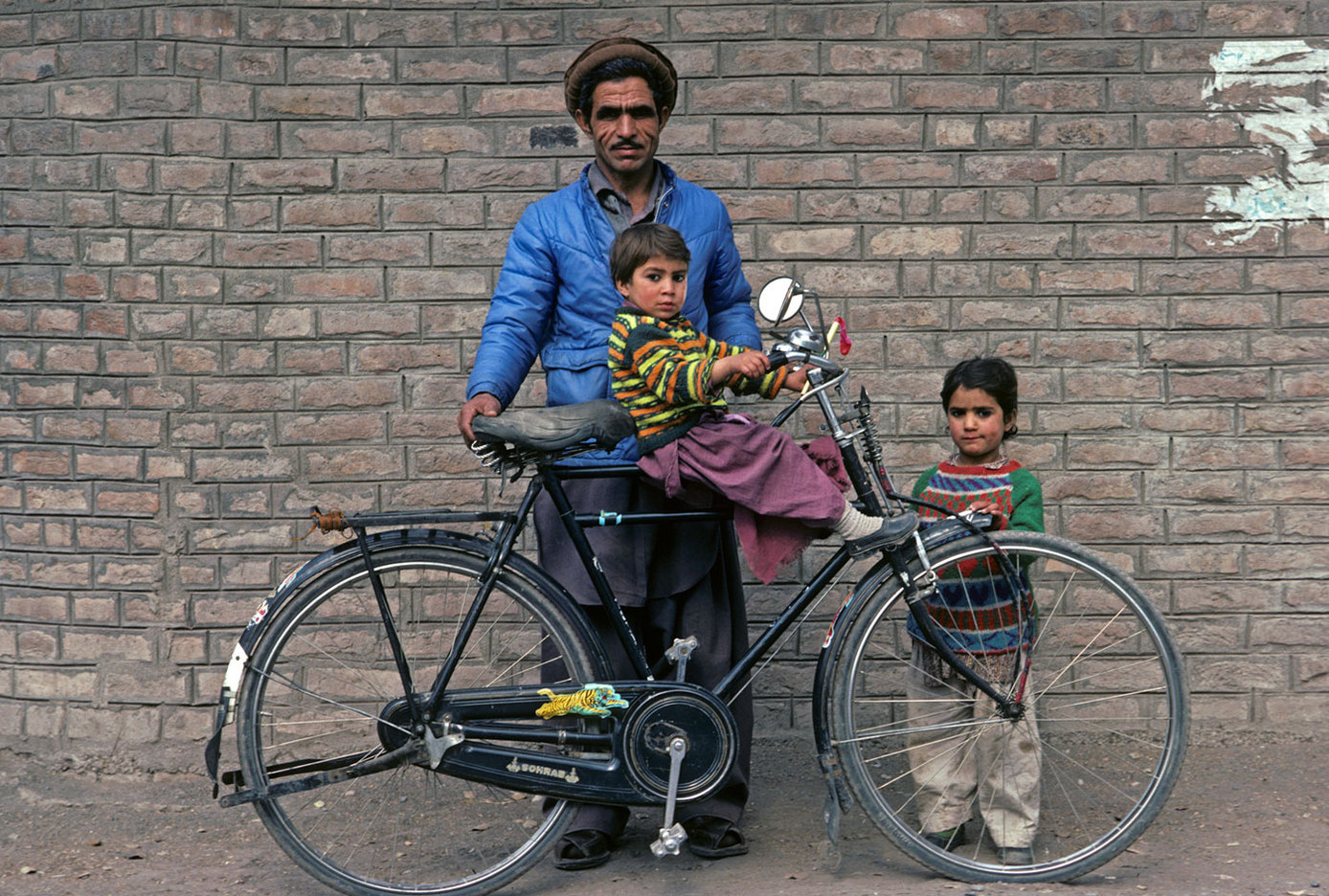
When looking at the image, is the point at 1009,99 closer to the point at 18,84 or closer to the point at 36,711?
the point at 18,84

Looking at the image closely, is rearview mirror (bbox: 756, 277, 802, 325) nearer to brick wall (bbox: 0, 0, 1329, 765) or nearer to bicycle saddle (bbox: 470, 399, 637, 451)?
bicycle saddle (bbox: 470, 399, 637, 451)

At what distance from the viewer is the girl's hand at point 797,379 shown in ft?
11.1

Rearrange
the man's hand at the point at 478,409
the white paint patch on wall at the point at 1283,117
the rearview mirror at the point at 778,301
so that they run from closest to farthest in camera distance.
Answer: the rearview mirror at the point at 778,301
the man's hand at the point at 478,409
the white paint patch on wall at the point at 1283,117

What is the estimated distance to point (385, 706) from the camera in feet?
11.3

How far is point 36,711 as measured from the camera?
468 centimetres

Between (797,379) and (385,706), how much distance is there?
1365 mm

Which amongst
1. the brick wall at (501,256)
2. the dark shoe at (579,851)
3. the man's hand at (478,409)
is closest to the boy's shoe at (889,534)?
the man's hand at (478,409)

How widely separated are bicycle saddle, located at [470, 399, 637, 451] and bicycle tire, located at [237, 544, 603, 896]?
359 mm

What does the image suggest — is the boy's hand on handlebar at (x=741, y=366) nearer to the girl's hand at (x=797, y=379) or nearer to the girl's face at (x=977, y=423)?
the girl's hand at (x=797, y=379)

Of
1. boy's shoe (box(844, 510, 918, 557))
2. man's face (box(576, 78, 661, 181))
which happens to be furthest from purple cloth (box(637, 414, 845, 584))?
man's face (box(576, 78, 661, 181))

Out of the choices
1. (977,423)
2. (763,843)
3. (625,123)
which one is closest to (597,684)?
(763,843)

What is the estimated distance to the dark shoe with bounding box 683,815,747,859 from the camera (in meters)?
3.75

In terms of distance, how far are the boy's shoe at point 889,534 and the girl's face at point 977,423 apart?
1.46ft

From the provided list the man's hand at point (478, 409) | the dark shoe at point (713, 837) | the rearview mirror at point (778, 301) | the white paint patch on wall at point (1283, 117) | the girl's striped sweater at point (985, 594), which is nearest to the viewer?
the rearview mirror at point (778, 301)
